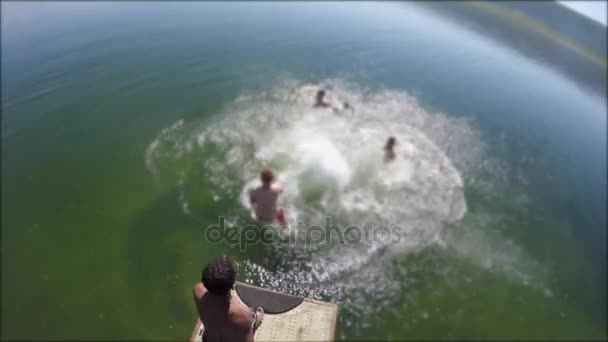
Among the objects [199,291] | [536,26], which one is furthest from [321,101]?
[536,26]

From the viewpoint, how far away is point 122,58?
575 inches

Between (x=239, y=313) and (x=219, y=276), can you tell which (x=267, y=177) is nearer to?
(x=239, y=313)

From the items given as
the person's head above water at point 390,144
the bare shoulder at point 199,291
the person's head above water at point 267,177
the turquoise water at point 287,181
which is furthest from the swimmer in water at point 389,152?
the bare shoulder at point 199,291

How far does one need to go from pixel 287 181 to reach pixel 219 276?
654cm

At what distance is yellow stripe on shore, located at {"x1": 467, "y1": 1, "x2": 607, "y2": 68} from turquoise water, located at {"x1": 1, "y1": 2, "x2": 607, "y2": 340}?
14.0 m

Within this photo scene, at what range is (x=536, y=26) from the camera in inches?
1249

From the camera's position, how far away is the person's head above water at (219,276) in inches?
108

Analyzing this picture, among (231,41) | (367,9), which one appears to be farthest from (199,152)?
(367,9)

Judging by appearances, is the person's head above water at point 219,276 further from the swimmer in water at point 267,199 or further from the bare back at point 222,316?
the swimmer in water at point 267,199

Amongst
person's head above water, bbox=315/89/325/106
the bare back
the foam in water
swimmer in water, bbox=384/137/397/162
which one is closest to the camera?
the bare back

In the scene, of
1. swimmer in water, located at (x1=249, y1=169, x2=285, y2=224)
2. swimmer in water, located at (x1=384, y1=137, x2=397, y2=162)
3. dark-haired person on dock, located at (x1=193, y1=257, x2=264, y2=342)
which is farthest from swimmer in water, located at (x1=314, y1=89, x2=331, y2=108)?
dark-haired person on dock, located at (x1=193, y1=257, x2=264, y2=342)

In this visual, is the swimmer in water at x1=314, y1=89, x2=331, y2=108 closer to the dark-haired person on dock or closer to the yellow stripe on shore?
the dark-haired person on dock

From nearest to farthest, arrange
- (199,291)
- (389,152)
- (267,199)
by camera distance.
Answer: (199,291) → (267,199) → (389,152)

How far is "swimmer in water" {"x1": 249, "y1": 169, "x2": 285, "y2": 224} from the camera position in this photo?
6801 mm
